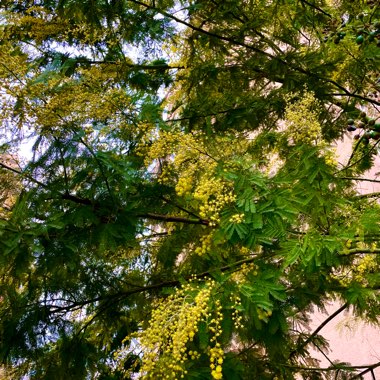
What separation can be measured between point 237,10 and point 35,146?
2030 mm

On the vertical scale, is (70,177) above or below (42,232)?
above

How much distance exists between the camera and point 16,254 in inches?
104

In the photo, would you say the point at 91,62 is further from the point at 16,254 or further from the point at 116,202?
the point at 16,254

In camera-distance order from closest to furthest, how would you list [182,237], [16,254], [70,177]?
[16,254] → [70,177] → [182,237]

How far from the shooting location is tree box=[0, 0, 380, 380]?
2.55m

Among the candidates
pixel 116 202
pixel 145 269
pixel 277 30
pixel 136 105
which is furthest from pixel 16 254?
pixel 277 30

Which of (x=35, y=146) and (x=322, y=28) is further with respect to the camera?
(x=322, y=28)

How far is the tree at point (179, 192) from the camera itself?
2.55 metres

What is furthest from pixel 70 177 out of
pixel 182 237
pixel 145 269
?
pixel 145 269

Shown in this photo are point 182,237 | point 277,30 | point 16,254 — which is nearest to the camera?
point 16,254

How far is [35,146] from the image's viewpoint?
2.94 m

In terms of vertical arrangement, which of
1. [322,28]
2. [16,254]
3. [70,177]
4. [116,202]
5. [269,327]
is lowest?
[269,327]

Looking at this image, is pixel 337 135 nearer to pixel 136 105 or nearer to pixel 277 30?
pixel 277 30

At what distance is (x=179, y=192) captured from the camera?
9.01 ft
